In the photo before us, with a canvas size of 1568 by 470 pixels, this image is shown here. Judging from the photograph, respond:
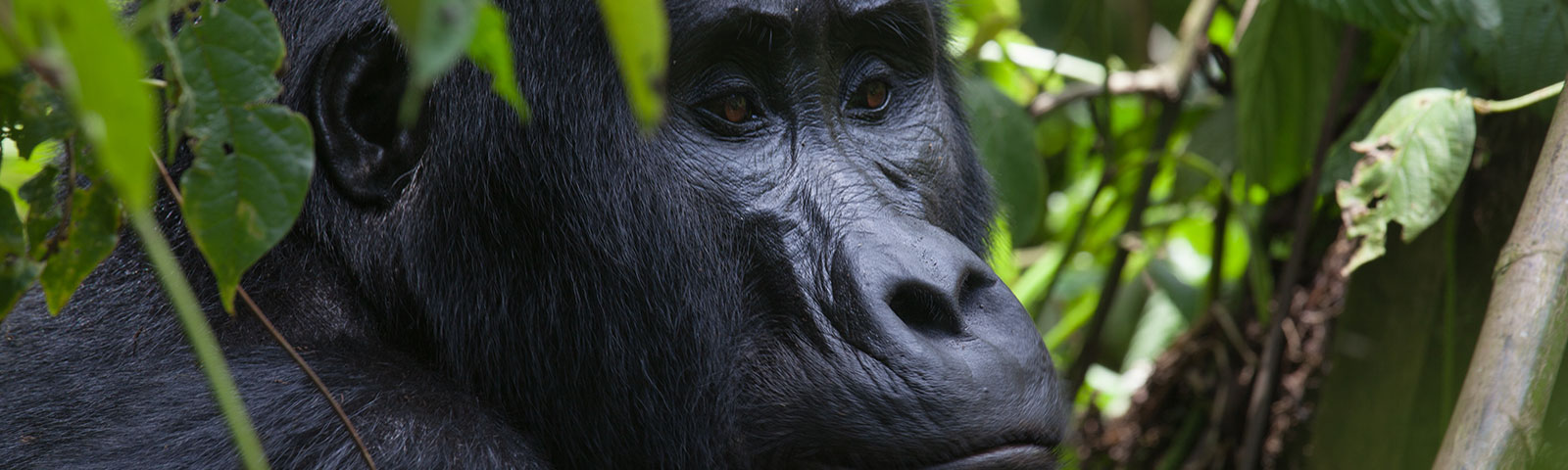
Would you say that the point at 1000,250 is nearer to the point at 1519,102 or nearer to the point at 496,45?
the point at 1519,102

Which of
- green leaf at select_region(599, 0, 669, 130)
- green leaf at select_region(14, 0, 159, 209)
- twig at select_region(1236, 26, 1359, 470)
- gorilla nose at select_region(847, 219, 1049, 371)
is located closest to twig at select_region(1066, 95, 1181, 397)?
twig at select_region(1236, 26, 1359, 470)

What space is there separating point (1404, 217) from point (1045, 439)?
0.78m

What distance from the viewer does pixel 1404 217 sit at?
2.19 m

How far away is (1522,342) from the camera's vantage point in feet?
5.20

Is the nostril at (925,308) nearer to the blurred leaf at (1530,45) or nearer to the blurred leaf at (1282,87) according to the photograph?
the blurred leaf at (1530,45)

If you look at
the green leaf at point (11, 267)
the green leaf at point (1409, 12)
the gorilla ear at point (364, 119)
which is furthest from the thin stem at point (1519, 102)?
the green leaf at point (11, 267)

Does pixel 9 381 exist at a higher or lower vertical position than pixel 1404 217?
lower

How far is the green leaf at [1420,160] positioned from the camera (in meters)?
2.16

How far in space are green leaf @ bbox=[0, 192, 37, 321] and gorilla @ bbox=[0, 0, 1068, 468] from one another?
54cm

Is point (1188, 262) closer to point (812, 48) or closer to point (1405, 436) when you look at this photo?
point (1405, 436)

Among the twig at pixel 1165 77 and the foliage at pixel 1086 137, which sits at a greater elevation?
the twig at pixel 1165 77

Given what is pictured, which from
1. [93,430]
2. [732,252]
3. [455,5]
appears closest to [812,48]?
[732,252]

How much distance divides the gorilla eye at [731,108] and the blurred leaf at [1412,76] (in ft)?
4.23

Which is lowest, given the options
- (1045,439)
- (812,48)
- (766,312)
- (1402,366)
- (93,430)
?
(93,430)
